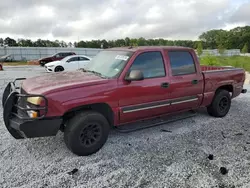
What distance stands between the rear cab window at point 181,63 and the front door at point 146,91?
25 centimetres

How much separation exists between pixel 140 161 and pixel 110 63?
186 cm

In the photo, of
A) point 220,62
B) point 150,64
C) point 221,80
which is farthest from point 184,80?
point 220,62

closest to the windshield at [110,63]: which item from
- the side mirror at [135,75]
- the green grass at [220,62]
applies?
the side mirror at [135,75]

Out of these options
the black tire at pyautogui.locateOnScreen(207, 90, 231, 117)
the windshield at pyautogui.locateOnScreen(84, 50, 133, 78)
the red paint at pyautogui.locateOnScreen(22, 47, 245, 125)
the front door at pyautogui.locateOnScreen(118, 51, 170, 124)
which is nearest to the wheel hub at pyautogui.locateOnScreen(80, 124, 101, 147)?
the red paint at pyautogui.locateOnScreen(22, 47, 245, 125)

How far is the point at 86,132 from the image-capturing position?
11.4 feet

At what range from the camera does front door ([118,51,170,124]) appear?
3.74 m

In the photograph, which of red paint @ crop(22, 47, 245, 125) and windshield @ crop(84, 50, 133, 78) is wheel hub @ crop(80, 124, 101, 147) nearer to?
red paint @ crop(22, 47, 245, 125)

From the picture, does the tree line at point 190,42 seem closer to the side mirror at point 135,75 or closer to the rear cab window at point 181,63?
the rear cab window at point 181,63

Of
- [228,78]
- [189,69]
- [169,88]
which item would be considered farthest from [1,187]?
[228,78]

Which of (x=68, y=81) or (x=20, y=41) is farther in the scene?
(x=20, y=41)

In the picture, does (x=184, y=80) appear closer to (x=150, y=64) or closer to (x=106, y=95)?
(x=150, y=64)

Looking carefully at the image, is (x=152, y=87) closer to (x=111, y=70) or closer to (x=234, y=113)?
(x=111, y=70)

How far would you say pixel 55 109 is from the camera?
313 centimetres

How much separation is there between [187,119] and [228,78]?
1.47 meters
